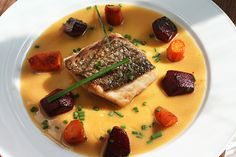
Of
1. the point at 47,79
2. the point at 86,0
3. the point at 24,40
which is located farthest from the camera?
the point at 86,0

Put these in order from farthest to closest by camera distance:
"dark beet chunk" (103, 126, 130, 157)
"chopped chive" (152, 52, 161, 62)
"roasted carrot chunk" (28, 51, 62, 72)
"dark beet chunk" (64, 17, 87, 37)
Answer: "dark beet chunk" (64, 17, 87, 37) → "chopped chive" (152, 52, 161, 62) → "roasted carrot chunk" (28, 51, 62, 72) → "dark beet chunk" (103, 126, 130, 157)

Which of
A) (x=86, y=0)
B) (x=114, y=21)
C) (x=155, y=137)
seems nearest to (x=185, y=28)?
(x=114, y=21)

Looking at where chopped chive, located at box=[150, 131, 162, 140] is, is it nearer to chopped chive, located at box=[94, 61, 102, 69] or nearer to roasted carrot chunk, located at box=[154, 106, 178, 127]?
roasted carrot chunk, located at box=[154, 106, 178, 127]

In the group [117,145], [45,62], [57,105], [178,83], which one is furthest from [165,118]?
[45,62]

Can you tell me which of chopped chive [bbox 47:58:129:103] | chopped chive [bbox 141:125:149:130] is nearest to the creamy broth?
chopped chive [bbox 141:125:149:130]

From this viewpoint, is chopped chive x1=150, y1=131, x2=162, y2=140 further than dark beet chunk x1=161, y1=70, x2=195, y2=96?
No

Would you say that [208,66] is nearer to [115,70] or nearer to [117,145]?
[115,70]

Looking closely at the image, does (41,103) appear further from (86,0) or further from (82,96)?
(86,0)
